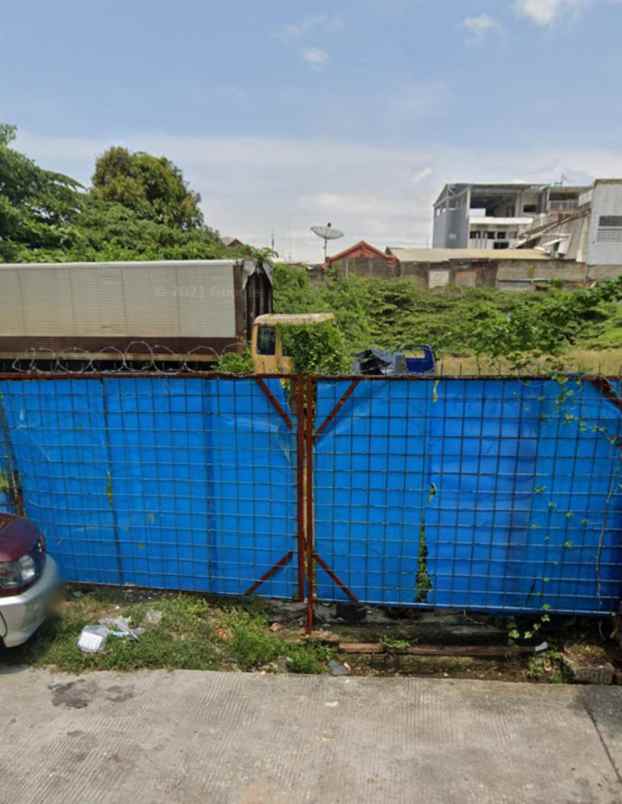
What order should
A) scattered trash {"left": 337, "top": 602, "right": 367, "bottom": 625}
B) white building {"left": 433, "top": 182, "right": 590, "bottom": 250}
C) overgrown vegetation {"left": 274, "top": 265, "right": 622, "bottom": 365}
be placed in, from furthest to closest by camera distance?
white building {"left": 433, "top": 182, "right": 590, "bottom": 250} → overgrown vegetation {"left": 274, "top": 265, "right": 622, "bottom": 365} → scattered trash {"left": 337, "top": 602, "right": 367, "bottom": 625}

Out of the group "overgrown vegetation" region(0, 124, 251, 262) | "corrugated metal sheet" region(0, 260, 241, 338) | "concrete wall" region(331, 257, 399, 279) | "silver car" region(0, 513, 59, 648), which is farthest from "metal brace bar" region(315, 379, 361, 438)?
"concrete wall" region(331, 257, 399, 279)

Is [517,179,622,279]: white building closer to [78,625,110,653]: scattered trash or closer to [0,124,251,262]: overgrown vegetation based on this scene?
[0,124,251,262]: overgrown vegetation

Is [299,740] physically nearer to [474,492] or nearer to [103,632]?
[103,632]

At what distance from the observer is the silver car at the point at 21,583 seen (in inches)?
131

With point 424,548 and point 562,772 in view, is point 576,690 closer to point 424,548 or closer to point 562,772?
point 562,772

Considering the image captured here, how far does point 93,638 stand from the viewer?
147 inches

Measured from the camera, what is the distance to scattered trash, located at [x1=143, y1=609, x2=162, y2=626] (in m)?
3.94

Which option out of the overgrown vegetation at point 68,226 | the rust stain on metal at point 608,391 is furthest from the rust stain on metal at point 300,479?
the overgrown vegetation at point 68,226

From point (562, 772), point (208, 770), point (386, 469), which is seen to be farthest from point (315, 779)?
point (386, 469)

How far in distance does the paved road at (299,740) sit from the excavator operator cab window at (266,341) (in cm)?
956

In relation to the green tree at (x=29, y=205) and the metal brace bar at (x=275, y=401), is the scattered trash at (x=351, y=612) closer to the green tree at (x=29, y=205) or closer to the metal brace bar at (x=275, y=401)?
the metal brace bar at (x=275, y=401)

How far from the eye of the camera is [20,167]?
62.8ft

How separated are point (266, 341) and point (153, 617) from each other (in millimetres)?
9216

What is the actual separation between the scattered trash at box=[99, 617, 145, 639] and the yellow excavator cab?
8648mm
